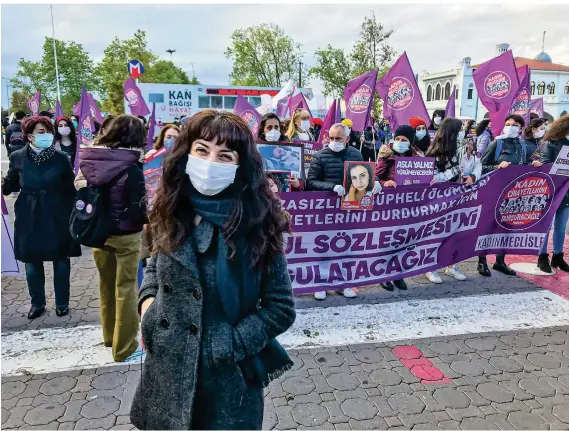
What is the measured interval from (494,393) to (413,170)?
2.85 metres

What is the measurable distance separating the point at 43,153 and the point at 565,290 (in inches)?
243

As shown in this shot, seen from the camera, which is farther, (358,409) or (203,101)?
(203,101)

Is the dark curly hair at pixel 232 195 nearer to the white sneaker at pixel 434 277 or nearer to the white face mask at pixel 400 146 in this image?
the white face mask at pixel 400 146

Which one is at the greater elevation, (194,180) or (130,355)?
(194,180)

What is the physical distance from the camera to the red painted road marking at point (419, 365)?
359cm

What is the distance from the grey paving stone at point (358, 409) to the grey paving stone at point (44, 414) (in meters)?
2.00

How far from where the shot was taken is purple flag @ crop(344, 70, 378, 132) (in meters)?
7.59

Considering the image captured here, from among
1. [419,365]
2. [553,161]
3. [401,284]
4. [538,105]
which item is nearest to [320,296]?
[401,284]

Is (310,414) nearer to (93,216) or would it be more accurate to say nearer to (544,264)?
(93,216)

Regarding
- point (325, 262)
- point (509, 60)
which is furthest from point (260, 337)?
point (509, 60)

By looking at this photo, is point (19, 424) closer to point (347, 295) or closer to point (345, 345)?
point (345, 345)

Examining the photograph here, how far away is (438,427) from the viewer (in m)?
3.03

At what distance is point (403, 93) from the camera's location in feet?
24.7

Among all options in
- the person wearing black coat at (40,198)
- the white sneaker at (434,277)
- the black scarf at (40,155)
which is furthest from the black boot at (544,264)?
the black scarf at (40,155)
